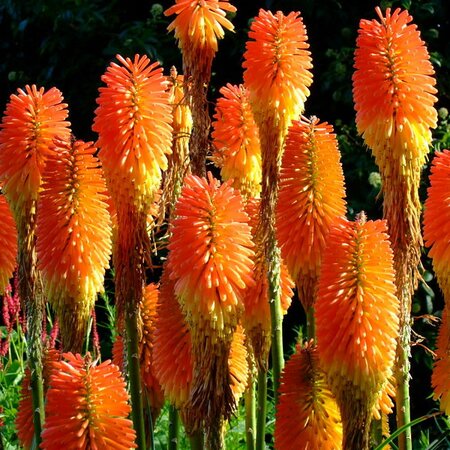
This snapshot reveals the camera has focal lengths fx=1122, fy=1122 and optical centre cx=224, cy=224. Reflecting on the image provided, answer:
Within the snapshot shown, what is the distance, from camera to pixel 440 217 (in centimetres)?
321

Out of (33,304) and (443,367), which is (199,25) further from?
(443,367)

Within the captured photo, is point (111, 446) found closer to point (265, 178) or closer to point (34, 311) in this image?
point (34, 311)

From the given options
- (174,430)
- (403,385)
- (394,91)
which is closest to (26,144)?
(174,430)

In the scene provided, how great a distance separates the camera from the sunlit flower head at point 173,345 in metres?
3.21

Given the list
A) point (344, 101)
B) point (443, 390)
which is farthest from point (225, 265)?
point (344, 101)

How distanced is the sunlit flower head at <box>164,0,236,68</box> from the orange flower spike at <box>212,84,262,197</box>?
1.79 ft

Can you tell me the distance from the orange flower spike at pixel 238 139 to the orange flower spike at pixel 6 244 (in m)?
0.80

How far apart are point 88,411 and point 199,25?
143 centimetres

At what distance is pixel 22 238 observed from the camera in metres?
3.40

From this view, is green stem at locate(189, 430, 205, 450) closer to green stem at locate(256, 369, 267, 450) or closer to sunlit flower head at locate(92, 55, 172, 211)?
green stem at locate(256, 369, 267, 450)

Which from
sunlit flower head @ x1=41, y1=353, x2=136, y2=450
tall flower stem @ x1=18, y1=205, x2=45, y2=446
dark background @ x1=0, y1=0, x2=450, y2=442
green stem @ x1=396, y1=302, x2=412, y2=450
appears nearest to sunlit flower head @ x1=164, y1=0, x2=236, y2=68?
tall flower stem @ x1=18, y1=205, x2=45, y2=446

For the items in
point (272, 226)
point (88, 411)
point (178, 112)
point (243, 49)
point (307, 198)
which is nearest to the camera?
point (88, 411)

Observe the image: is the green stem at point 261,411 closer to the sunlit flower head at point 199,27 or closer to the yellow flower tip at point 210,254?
→ the yellow flower tip at point 210,254

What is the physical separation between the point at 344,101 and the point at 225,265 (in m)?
5.02
